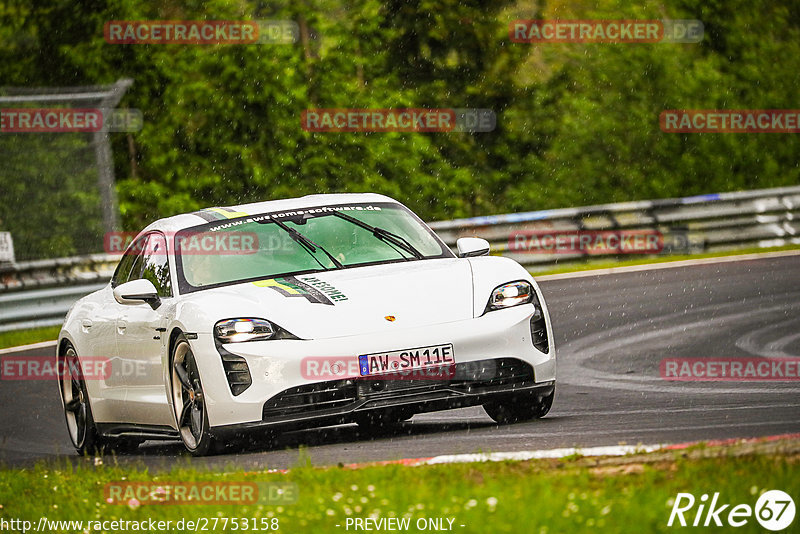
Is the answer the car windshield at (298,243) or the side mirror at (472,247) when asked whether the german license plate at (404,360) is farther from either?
the side mirror at (472,247)

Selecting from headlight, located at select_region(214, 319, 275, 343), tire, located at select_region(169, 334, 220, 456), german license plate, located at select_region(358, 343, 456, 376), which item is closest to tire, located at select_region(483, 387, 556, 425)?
german license plate, located at select_region(358, 343, 456, 376)

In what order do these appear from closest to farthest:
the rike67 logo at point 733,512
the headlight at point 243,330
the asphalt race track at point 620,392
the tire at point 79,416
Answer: the rike67 logo at point 733,512
the asphalt race track at point 620,392
the headlight at point 243,330
the tire at point 79,416

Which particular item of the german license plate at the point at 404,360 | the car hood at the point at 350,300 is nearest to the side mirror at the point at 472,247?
the car hood at the point at 350,300

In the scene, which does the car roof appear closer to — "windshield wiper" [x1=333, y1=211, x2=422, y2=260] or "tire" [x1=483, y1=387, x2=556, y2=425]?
"windshield wiper" [x1=333, y1=211, x2=422, y2=260]

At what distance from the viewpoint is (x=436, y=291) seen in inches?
299

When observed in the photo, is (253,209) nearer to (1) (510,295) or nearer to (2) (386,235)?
(2) (386,235)

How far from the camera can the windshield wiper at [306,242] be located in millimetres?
8281

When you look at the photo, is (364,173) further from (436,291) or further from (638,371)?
(436,291)

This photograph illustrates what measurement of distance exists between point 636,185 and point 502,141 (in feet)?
11.8

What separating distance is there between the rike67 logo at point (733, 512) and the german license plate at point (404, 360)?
2685 millimetres

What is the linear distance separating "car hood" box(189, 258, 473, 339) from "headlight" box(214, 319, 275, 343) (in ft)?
0.13

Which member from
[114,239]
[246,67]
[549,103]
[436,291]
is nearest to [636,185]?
[549,103]

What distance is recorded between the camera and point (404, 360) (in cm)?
724

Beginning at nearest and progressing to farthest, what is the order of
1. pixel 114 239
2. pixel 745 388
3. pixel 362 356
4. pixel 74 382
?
pixel 362 356
pixel 745 388
pixel 74 382
pixel 114 239
